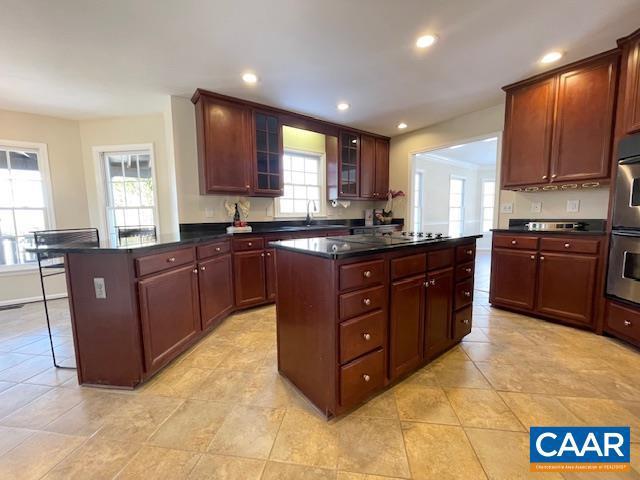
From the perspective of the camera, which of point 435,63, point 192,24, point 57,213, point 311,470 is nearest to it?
point 311,470

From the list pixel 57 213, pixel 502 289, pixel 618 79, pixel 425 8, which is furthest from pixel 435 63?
pixel 57 213

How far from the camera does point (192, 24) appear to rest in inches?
76.4

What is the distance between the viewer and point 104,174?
3.90 meters

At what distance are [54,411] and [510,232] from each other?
402cm

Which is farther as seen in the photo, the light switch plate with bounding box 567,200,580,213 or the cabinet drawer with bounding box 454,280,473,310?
the light switch plate with bounding box 567,200,580,213

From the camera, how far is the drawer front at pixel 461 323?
218 cm

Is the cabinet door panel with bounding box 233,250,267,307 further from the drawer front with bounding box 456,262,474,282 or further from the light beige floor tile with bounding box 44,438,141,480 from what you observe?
the drawer front with bounding box 456,262,474,282

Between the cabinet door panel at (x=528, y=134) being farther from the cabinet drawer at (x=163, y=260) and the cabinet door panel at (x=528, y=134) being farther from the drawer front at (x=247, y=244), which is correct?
the cabinet drawer at (x=163, y=260)

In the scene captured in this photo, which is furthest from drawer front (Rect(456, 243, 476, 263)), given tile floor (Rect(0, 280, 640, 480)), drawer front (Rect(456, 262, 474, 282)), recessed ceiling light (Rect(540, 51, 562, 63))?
recessed ceiling light (Rect(540, 51, 562, 63))

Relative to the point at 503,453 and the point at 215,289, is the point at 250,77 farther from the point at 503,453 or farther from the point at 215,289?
the point at 503,453

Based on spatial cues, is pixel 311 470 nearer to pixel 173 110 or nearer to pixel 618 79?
pixel 173 110

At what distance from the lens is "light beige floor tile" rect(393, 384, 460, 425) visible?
1.51 m

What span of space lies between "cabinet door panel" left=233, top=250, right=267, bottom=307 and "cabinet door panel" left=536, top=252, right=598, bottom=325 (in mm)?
2984

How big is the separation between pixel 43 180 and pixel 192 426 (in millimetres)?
4175
